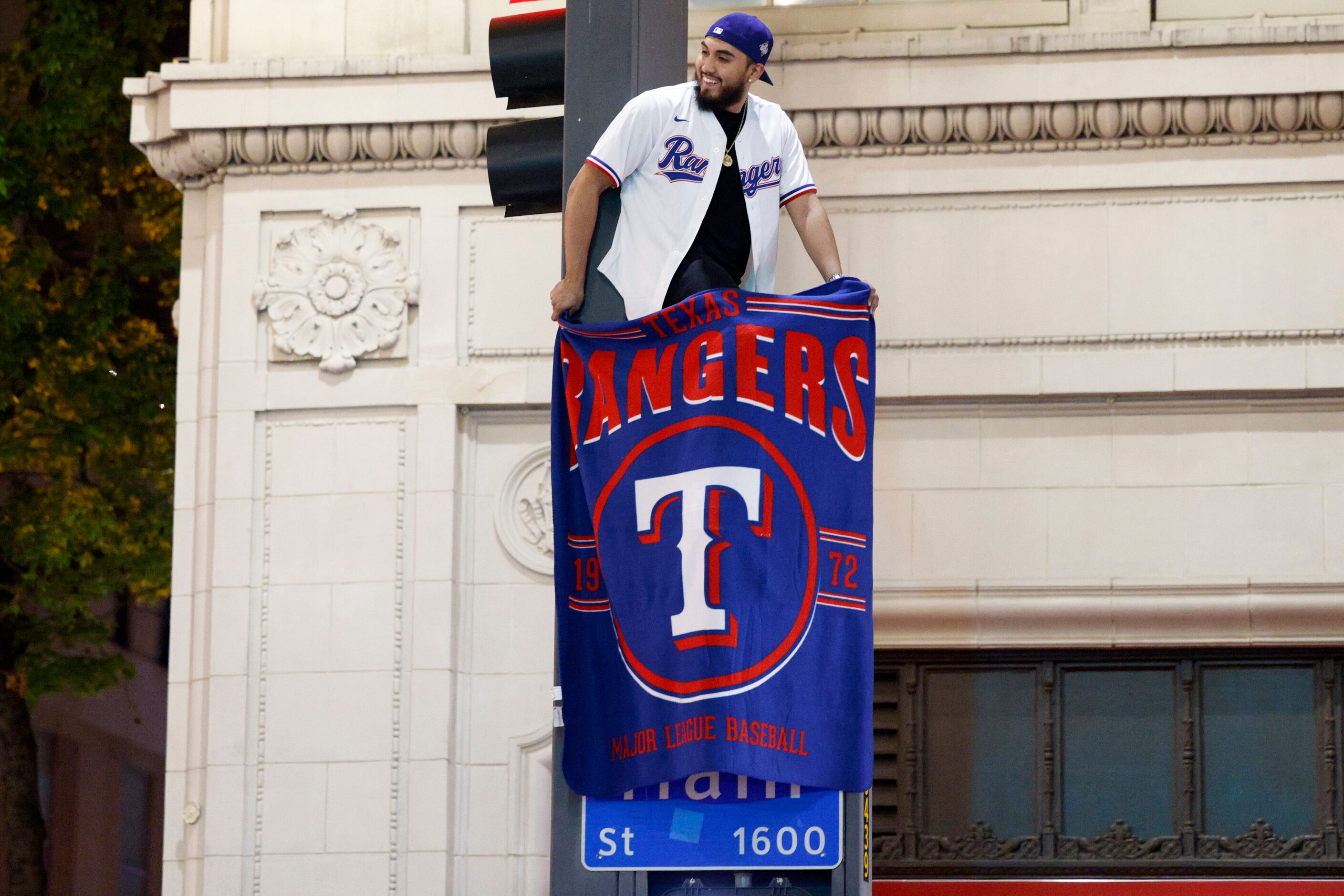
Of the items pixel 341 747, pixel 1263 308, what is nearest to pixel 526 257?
pixel 341 747

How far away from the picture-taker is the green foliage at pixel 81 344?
1415 centimetres

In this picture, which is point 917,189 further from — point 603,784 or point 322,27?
point 603,784

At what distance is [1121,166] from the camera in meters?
9.49

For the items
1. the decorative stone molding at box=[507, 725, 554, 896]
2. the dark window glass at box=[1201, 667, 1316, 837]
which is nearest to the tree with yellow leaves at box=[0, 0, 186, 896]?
the decorative stone molding at box=[507, 725, 554, 896]

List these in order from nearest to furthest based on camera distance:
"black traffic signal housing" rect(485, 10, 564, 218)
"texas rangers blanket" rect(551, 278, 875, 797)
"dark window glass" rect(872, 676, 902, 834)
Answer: "texas rangers blanket" rect(551, 278, 875, 797) → "black traffic signal housing" rect(485, 10, 564, 218) → "dark window glass" rect(872, 676, 902, 834)

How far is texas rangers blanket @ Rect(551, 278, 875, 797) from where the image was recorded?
495 centimetres

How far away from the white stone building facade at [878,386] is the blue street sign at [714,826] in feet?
14.9

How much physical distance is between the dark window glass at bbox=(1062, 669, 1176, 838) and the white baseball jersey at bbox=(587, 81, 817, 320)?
4.81 m

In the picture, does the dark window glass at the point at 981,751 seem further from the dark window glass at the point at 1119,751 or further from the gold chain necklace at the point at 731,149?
the gold chain necklace at the point at 731,149

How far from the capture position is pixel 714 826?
4.89 metres

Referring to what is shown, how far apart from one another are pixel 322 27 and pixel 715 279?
5.60 m

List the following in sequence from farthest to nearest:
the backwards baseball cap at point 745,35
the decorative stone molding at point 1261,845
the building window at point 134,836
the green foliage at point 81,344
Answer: the building window at point 134,836, the green foliage at point 81,344, the decorative stone molding at point 1261,845, the backwards baseball cap at point 745,35

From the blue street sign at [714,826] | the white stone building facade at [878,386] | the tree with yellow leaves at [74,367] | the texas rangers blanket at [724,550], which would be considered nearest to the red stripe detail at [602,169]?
the texas rangers blanket at [724,550]

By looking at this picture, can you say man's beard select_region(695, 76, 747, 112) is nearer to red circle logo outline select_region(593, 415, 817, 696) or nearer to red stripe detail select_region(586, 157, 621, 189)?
red stripe detail select_region(586, 157, 621, 189)
